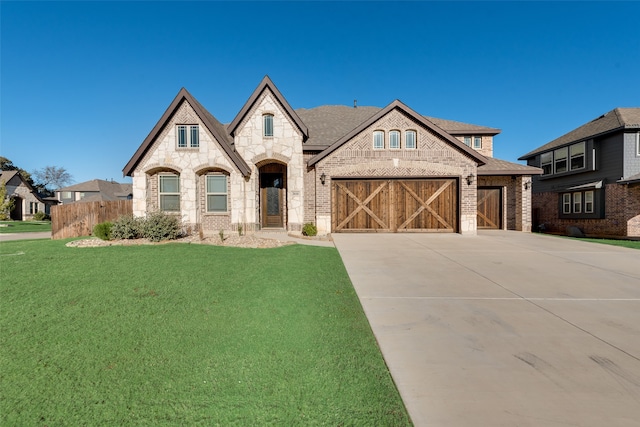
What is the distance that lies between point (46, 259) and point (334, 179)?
35.2 ft

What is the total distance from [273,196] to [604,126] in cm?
2090

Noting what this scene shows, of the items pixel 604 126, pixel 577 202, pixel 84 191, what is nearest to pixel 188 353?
pixel 577 202

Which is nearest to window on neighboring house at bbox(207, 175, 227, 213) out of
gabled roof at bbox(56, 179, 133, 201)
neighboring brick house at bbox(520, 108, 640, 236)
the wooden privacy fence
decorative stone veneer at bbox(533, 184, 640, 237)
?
the wooden privacy fence

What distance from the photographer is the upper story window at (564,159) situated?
61.0 ft

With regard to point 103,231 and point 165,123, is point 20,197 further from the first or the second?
point 103,231

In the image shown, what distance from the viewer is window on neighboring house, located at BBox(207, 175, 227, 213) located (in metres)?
13.9

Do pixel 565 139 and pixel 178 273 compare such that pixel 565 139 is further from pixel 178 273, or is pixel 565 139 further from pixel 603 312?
pixel 178 273

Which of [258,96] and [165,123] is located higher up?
[258,96]

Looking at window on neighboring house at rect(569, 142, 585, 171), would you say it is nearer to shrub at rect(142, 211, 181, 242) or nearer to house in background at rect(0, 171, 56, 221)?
shrub at rect(142, 211, 181, 242)

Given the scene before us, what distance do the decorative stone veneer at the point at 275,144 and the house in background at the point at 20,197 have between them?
3912 cm

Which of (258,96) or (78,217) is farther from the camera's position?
(258,96)

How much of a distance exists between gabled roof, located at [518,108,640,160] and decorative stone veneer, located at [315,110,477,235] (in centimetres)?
1038

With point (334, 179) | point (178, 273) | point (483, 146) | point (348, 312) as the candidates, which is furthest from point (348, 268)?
point (483, 146)

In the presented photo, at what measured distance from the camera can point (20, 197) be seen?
1430 inches
